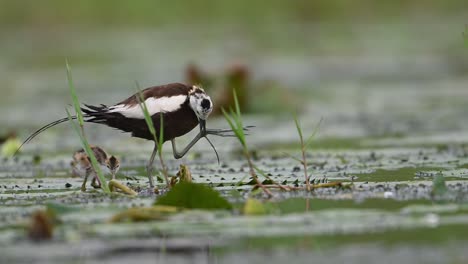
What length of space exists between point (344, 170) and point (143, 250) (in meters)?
3.65

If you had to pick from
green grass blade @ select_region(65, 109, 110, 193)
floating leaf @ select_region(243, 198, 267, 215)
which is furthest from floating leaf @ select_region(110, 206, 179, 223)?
green grass blade @ select_region(65, 109, 110, 193)

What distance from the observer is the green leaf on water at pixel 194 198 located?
6250 millimetres

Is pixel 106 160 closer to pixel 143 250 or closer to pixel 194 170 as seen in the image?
pixel 194 170

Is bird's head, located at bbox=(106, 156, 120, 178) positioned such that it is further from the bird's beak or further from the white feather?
the bird's beak

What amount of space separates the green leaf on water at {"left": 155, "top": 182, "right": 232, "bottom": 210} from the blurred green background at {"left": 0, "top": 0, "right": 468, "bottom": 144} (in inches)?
211

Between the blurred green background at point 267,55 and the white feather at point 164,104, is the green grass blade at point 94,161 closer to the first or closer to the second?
the white feather at point 164,104

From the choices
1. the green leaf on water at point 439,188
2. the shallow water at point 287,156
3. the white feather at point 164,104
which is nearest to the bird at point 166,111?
the white feather at point 164,104

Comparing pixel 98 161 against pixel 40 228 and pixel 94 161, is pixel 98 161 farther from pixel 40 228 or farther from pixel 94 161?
pixel 40 228

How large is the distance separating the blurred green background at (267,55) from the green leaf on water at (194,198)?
5362mm

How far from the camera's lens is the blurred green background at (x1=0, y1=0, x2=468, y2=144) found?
1491 centimetres

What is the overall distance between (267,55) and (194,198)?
60.6ft

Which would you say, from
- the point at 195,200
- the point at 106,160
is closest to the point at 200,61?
the point at 106,160

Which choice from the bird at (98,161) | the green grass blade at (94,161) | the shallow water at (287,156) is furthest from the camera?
the bird at (98,161)

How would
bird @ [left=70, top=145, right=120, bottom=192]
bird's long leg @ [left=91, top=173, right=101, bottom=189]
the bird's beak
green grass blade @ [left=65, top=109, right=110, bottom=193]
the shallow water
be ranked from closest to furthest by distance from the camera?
the shallow water < green grass blade @ [left=65, top=109, right=110, bottom=193] < the bird's beak < bird's long leg @ [left=91, top=173, right=101, bottom=189] < bird @ [left=70, top=145, right=120, bottom=192]
